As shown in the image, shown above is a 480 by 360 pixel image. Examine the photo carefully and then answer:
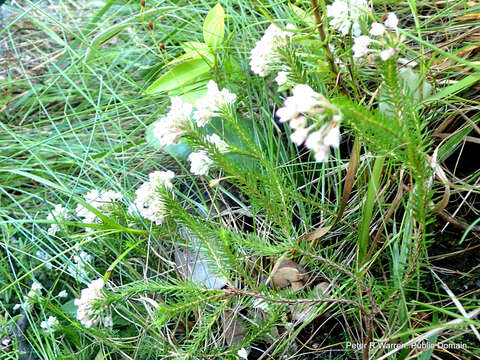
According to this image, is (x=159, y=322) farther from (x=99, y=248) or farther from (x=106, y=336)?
(x=99, y=248)

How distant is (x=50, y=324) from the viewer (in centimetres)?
135

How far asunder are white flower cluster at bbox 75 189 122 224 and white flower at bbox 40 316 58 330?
29 cm

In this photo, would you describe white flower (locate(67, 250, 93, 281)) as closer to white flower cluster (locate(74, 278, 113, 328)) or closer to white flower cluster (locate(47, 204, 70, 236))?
white flower cluster (locate(47, 204, 70, 236))

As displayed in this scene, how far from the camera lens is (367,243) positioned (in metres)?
1.17

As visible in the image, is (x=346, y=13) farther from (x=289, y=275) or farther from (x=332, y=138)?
(x=289, y=275)

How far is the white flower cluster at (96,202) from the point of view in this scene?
141 centimetres

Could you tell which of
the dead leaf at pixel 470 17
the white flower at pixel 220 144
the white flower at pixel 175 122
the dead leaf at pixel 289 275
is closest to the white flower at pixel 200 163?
the white flower at pixel 220 144

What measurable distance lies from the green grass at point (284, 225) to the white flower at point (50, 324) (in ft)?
0.07

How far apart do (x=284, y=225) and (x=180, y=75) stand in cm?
73

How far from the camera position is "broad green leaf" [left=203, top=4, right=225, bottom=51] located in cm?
150

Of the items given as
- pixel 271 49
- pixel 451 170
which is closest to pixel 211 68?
pixel 271 49

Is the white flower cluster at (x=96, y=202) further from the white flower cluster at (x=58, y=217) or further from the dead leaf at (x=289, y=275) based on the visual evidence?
the dead leaf at (x=289, y=275)

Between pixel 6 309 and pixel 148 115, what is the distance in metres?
0.81

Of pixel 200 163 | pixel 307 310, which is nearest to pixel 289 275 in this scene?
pixel 307 310
